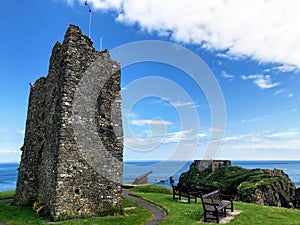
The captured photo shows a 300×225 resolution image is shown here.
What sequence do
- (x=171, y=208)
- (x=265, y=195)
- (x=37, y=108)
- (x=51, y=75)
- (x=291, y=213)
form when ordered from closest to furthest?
(x=291, y=213)
(x=171, y=208)
(x=51, y=75)
(x=37, y=108)
(x=265, y=195)

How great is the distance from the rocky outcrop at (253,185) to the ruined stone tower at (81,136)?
9244 mm

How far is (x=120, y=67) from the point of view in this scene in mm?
16031

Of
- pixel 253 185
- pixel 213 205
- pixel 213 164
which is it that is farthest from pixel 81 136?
pixel 213 164

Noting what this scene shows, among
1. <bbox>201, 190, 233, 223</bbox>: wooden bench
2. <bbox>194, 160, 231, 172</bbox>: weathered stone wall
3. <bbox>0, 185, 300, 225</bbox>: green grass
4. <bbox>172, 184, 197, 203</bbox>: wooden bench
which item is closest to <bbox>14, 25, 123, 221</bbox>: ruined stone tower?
<bbox>0, 185, 300, 225</bbox>: green grass

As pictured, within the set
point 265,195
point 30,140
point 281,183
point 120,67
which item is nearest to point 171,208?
point 120,67

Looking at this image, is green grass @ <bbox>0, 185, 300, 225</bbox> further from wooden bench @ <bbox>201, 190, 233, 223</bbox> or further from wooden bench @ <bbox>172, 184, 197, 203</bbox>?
wooden bench @ <bbox>172, 184, 197, 203</bbox>

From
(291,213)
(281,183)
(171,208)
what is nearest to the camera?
(291,213)

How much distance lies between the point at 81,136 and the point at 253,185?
25191mm

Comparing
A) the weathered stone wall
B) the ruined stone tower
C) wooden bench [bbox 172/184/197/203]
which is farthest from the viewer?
the weathered stone wall

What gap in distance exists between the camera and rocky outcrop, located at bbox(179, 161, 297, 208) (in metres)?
29.2

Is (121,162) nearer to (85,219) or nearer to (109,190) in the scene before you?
(109,190)

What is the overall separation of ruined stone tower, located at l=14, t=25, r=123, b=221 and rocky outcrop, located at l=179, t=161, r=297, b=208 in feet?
30.3

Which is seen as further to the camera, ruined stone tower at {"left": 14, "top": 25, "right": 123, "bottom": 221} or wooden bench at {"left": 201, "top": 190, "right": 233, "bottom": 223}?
ruined stone tower at {"left": 14, "top": 25, "right": 123, "bottom": 221}

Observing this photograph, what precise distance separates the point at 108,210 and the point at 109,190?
1.06m
